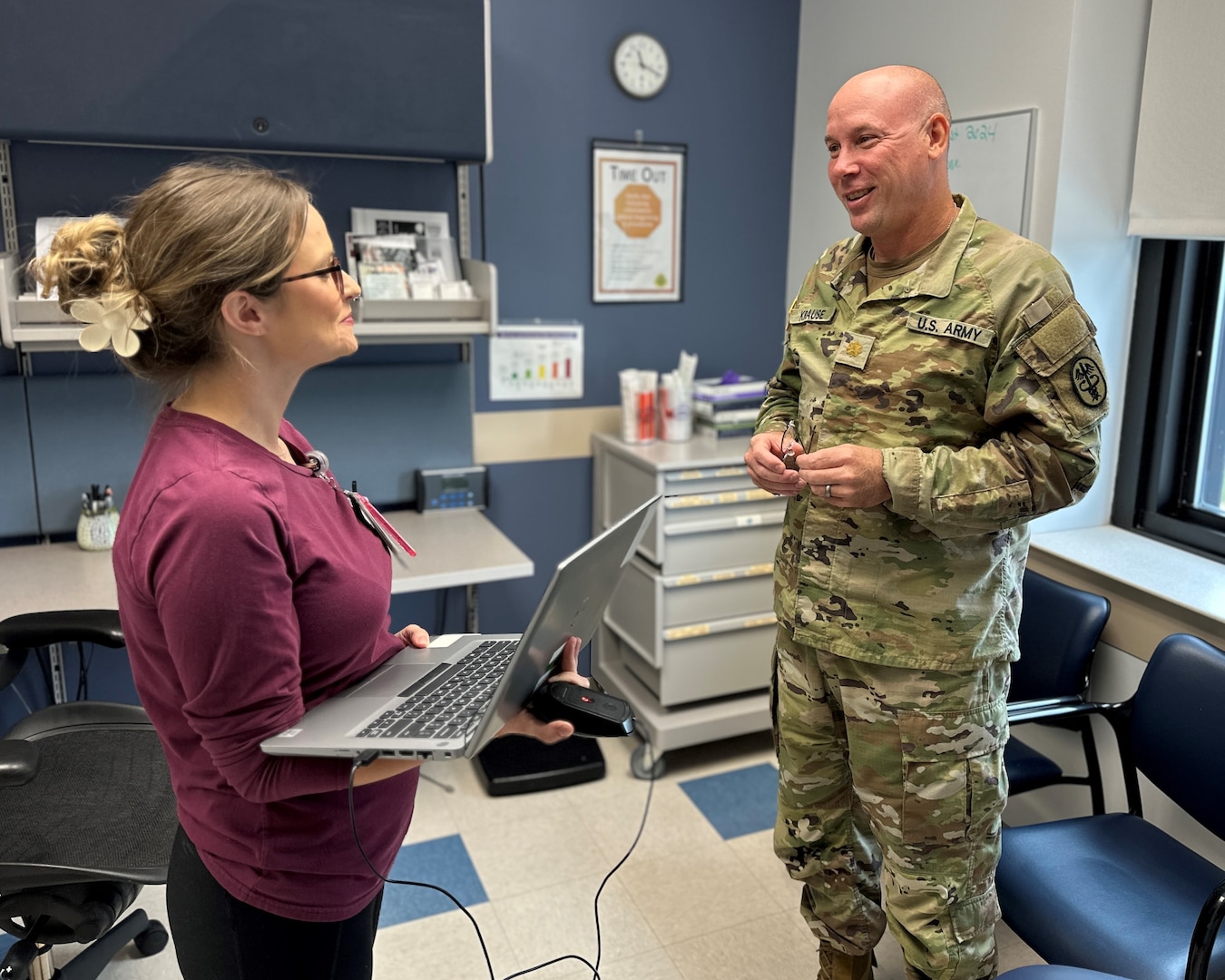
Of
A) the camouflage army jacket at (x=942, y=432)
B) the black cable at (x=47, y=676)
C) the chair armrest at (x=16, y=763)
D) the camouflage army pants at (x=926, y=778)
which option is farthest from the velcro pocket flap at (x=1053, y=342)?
the black cable at (x=47, y=676)

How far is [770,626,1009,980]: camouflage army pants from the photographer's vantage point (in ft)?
5.05

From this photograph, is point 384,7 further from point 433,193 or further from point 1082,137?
point 1082,137

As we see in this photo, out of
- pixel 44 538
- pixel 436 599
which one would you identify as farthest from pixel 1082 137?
pixel 44 538

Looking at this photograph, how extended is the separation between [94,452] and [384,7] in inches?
51.2

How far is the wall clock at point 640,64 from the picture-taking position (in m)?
2.79

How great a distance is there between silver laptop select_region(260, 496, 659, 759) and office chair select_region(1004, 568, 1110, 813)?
115 centimetres

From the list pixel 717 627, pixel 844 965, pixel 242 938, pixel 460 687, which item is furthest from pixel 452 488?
pixel 242 938

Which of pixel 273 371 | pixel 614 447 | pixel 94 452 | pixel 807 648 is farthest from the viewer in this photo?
pixel 614 447

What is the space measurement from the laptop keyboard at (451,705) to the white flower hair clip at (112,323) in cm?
44

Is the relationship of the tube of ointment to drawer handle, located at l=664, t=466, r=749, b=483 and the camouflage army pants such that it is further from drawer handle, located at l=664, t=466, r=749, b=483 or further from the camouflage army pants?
the camouflage army pants

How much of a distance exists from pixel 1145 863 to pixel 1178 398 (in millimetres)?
1118

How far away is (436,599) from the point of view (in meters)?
2.92

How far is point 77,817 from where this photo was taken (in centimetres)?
157

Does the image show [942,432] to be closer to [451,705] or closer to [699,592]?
[451,705]
